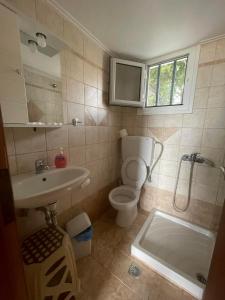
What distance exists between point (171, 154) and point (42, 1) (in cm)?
181

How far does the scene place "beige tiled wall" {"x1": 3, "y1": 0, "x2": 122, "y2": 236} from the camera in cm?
95

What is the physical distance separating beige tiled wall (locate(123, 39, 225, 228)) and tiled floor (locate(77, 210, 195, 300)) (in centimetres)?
80

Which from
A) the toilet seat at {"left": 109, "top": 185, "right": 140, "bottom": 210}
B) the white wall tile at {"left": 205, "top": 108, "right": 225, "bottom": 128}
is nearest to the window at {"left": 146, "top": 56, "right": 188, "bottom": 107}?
the white wall tile at {"left": 205, "top": 108, "right": 225, "bottom": 128}

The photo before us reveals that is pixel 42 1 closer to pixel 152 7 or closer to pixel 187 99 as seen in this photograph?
pixel 152 7

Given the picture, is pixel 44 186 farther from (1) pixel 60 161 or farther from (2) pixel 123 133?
(2) pixel 123 133

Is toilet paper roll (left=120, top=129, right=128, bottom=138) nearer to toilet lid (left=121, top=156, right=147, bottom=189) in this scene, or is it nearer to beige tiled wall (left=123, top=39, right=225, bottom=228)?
beige tiled wall (left=123, top=39, right=225, bottom=228)

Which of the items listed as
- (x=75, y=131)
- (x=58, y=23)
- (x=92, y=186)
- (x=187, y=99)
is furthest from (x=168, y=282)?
(x=58, y=23)

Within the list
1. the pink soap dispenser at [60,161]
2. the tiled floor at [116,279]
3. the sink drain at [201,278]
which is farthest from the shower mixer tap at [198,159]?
the pink soap dispenser at [60,161]

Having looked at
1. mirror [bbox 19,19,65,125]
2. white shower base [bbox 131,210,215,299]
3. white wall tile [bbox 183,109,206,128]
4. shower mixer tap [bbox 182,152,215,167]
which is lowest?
white shower base [bbox 131,210,215,299]

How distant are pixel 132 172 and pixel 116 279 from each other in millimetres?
1094

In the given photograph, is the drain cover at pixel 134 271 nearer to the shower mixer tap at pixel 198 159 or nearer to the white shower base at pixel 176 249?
the white shower base at pixel 176 249

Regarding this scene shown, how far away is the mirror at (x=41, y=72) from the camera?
896mm

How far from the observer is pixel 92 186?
1636mm

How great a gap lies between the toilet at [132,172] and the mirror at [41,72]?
39.3 inches
